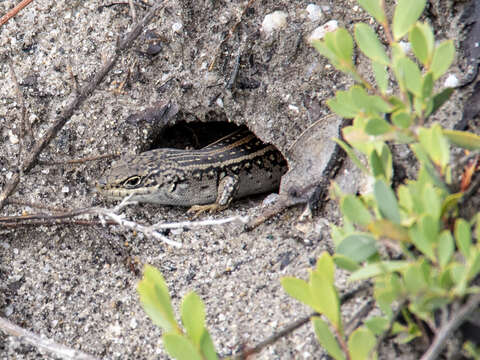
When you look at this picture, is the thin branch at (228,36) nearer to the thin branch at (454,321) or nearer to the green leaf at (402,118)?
the green leaf at (402,118)

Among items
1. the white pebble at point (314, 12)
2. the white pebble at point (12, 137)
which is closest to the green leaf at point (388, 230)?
the white pebble at point (314, 12)

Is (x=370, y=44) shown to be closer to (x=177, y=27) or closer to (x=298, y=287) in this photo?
(x=298, y=287)

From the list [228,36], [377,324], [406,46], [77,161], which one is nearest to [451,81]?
[406,46]

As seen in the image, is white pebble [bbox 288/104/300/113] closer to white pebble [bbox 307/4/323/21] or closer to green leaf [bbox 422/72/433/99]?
white pebble [bbox 307/4/323/21]

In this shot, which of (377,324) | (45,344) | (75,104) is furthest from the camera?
(75,104)

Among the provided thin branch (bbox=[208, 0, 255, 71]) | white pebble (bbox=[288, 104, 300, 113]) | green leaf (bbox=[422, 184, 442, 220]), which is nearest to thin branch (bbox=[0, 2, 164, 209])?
thin branch (bbox=[208, 0, 255, 71])

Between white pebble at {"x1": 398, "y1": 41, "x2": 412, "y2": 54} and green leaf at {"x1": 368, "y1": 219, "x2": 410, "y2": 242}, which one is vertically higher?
white pebble at {"x1": 398, "y1": 41, "x2": 412, "y2": 54}

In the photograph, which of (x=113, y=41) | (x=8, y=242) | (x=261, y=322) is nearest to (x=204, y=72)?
(x=113, y=41)
